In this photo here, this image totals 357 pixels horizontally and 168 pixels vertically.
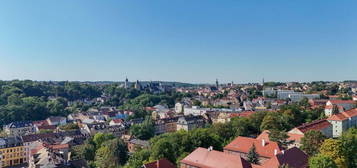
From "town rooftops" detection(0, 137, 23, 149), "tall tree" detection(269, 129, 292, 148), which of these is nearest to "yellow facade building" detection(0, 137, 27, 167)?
"town rooftops" detection(0, 137, 23, 149)

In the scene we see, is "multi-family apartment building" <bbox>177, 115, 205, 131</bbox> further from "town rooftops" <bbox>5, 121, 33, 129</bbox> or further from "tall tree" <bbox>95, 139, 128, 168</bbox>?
"town rooftops" <bbox>5, 121, 33, 129</bbox>

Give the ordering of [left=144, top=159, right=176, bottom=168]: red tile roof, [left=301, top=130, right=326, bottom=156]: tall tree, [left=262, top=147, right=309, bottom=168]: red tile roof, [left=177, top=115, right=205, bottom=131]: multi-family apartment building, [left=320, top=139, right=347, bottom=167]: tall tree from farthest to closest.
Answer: [left=177, top=115, right=205, bottom=131]: multi-family apartment building
[left=301, top=130, right=326, bottom=156]: tall tree
[left=320, top=139, right=347, bottom=167]: tall tree
[left=144, top=159, right=176, bottom=168]: red tile roof
[left=262, top=147, right=309, bottom=168]: red tile roof

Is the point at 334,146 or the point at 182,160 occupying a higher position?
the point at 334,146

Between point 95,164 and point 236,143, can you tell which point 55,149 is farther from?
point 236,143

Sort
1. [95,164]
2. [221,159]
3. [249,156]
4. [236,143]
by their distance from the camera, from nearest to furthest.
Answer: [221,159] → [249,156] → [236,143] → [95,164]

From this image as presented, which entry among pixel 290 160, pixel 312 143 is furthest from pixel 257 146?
pixel 312 143

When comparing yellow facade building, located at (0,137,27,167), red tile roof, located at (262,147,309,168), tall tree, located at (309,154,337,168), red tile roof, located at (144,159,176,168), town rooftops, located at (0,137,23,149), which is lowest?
yellow facade building, located at (0,137,27,167)

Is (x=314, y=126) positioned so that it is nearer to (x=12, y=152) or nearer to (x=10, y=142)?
(x=12, y=152)

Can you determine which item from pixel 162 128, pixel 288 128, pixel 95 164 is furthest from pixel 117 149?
pixel 162 128
